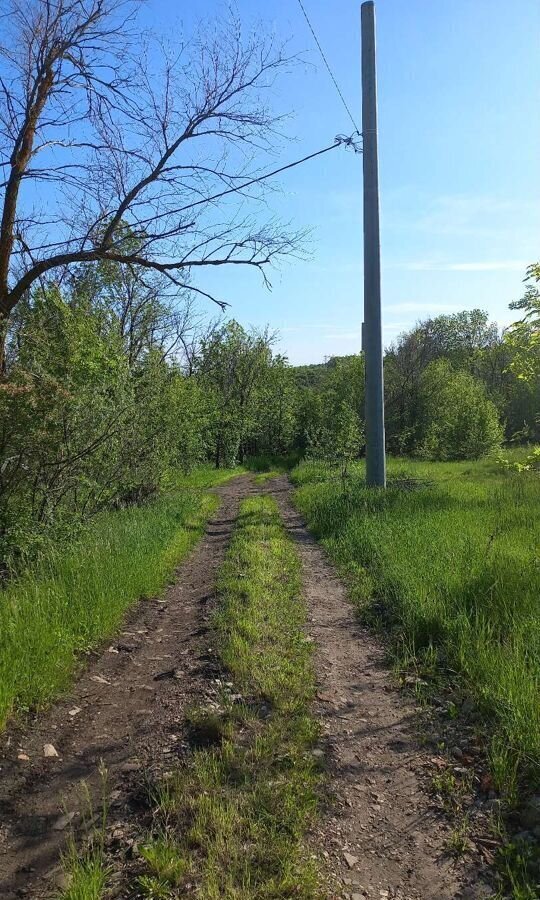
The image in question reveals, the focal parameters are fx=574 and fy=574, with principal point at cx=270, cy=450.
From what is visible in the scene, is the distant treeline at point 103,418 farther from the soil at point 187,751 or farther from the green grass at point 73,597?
the soil at point 187,751

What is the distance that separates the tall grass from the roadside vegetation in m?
0.01

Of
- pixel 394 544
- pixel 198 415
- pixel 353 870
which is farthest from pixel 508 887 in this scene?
pixel 198 415

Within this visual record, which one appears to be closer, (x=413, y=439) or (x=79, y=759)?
(x=79, y=759)

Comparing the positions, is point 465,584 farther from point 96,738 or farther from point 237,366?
point 237,366

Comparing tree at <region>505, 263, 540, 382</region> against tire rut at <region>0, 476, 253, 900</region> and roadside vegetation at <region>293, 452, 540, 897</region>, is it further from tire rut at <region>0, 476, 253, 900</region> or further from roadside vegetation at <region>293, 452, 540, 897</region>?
tire rut at <region>0, 476, 253, 900</region>

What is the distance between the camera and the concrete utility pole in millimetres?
10617

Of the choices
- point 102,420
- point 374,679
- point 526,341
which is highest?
point 526,341

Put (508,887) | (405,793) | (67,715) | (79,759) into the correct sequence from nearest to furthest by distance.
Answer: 1. (508,887)
2. (405,793)
3. (79,759)
4. (67,715)

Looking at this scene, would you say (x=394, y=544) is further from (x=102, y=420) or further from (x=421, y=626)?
(x=102, y=420)

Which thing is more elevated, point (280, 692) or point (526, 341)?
point (526, 341)

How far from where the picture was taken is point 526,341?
21.6 feet

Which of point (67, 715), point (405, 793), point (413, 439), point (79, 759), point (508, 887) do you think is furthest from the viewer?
point (413, 439)

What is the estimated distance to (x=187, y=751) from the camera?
11.2 feet

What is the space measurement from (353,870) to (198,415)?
14833 millimetres
